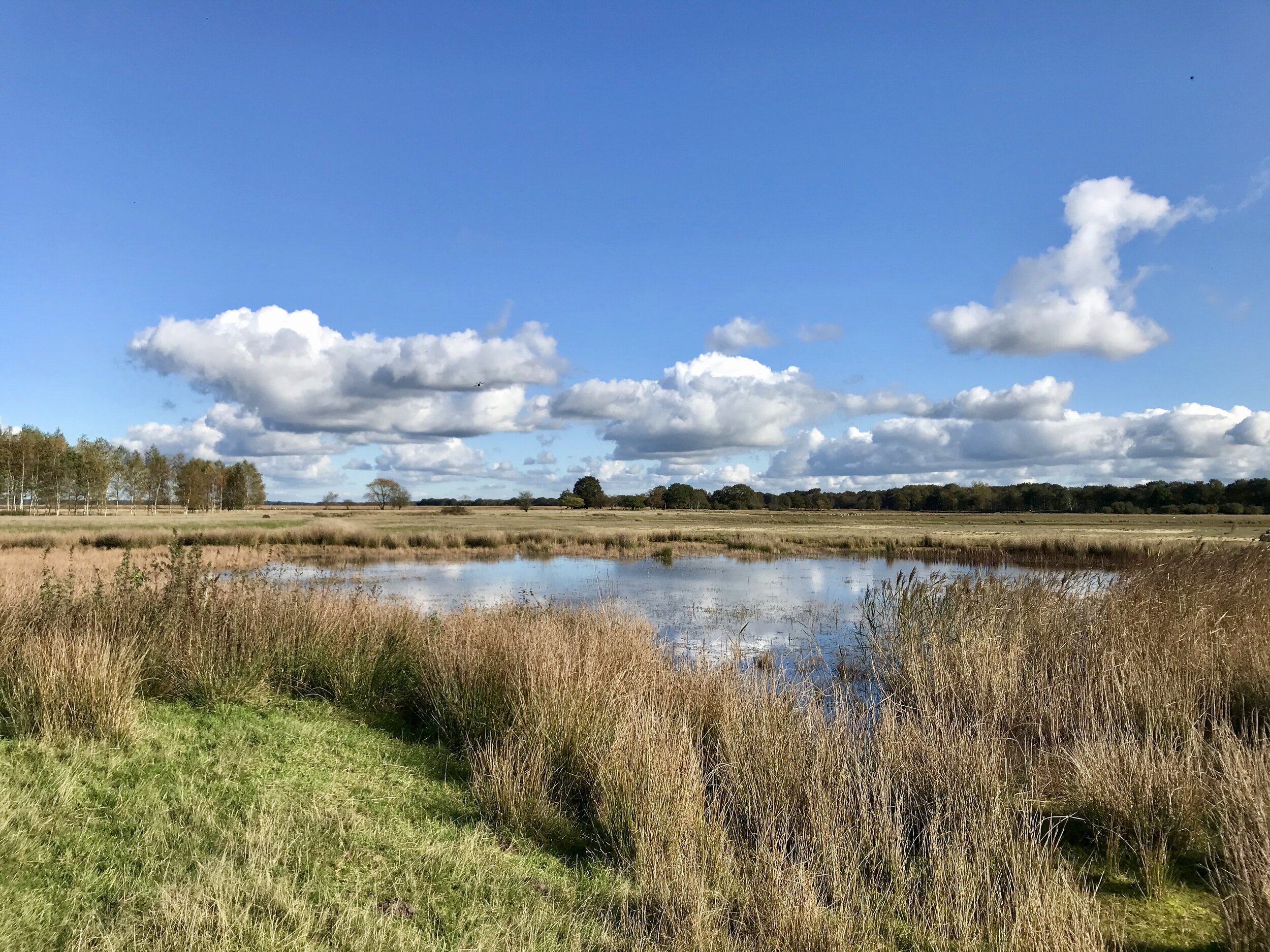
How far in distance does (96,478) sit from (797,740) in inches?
3469

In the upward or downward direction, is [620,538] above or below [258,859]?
below

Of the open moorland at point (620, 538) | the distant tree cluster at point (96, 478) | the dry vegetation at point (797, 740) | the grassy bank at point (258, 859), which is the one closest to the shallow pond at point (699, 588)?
the dry vegetation at point (797, 740)

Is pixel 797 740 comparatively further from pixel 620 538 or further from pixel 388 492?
pixel 388 492

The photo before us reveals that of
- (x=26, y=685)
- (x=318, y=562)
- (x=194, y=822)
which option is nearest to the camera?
(x=194, y=822)

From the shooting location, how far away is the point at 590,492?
142 meters

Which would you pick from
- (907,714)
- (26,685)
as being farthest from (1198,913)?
(26,685)

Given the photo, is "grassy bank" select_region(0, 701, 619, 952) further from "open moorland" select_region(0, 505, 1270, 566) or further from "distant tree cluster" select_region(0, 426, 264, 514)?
"distant tree cluster" select_region(0, 426, 264, 514)

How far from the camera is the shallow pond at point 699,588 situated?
1605 centimetres

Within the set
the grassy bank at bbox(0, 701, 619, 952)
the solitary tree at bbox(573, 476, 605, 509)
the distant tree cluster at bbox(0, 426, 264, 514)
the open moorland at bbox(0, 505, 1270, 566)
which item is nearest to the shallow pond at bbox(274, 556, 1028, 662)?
the open moorland at bbox(0, 505, 1270, 566)

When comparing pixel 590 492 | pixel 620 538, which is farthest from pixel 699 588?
pixel 590 492

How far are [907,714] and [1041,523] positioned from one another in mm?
78194

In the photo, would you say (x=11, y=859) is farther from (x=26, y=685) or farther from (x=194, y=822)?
(x=26, y=685)

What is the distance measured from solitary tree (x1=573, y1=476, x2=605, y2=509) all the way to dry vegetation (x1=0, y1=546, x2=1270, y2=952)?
12848cm

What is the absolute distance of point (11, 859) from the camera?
4.25 meters
